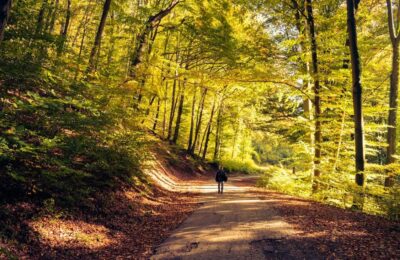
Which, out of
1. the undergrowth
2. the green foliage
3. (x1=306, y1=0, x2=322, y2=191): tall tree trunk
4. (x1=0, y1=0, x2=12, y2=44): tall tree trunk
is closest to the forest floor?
the undergrowth

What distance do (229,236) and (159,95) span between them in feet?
30.3

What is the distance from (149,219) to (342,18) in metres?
11.4

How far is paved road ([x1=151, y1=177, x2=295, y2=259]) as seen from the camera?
239 inches

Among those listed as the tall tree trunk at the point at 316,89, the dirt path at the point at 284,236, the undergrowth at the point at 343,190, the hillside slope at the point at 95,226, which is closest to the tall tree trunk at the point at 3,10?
the hillside slope at the point at 95,226

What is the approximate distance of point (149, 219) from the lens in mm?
9750

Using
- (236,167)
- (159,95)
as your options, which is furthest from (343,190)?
(236,167)

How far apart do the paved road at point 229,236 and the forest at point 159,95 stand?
286cm

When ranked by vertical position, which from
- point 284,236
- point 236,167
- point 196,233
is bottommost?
point 196,233

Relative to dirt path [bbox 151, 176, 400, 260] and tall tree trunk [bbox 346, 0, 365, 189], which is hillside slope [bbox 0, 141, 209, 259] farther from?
tall tree trunk [bbox 346, 0, 365, 189]

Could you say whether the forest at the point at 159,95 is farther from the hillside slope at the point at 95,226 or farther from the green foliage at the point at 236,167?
the green foliage at the point at 236,167

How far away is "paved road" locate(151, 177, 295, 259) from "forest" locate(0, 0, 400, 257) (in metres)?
2.86

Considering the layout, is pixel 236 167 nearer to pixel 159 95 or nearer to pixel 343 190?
pixel 159 95

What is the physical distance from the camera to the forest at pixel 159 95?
21.9 ft

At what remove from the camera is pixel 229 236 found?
7141 millimetres
